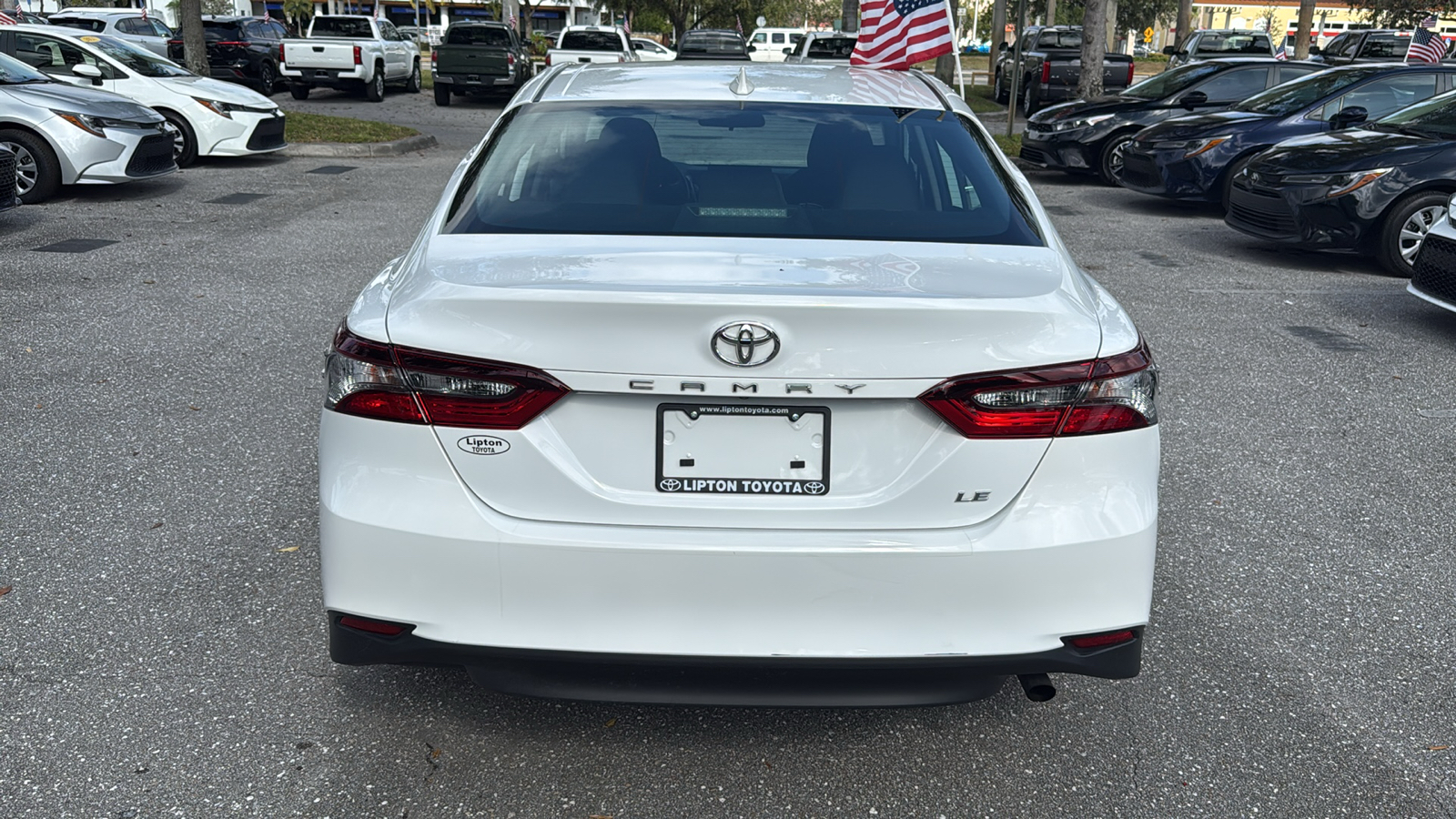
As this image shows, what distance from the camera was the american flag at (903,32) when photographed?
1181 centimetres

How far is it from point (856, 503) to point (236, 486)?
310cm

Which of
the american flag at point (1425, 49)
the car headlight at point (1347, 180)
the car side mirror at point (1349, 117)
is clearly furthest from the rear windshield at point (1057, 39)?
the car headlight at point (1347, 180)

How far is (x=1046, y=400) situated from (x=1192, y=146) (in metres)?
11.4

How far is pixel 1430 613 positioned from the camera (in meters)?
3.95

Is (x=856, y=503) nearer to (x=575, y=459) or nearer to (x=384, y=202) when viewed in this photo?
A: (x=575, y=459)

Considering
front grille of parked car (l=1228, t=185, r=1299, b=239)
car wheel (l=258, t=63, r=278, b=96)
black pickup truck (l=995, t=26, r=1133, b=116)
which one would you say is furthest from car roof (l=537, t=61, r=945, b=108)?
car wheel (l=258, t=63, r=278, b=96)

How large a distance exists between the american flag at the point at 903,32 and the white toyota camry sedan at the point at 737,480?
29.9 ft

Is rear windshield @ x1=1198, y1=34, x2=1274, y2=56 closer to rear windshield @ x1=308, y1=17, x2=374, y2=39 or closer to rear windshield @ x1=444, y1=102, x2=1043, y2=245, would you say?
rear windshield @ x1=308, y1=17, x2=374, y2=39

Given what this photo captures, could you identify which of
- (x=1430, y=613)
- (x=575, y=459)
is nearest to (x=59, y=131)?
(x=575, y=459)

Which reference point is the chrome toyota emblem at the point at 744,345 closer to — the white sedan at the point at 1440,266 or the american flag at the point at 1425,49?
the white sedan at the point at 1440,266

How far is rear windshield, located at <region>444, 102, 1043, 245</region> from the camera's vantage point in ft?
10.2

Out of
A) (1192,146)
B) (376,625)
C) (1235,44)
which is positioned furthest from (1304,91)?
(1235,44)

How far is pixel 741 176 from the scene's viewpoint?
341cm

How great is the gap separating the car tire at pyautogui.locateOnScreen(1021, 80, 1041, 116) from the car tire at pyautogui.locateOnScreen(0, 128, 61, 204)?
18075mm
